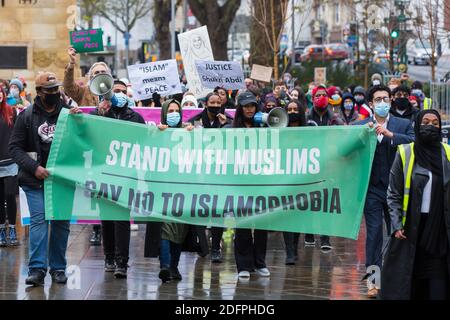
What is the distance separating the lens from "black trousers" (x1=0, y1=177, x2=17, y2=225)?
43.3 ft

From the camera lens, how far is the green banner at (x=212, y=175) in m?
9.96

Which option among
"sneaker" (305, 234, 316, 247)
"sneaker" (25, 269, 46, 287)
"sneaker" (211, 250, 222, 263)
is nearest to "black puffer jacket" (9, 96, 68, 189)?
"sneaker" (25, 269, 46, 287)

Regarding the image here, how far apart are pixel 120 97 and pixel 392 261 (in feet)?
11.1

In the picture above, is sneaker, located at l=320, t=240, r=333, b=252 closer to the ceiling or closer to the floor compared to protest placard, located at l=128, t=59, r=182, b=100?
closer to the floor

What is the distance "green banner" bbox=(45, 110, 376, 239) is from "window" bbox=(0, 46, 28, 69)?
1602cm

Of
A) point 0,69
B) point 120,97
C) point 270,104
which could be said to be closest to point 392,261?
point 120,97

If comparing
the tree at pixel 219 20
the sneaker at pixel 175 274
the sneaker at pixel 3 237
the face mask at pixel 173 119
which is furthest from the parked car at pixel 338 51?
the sneaker at pixel 175 274

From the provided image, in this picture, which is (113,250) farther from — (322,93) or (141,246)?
(322,93)

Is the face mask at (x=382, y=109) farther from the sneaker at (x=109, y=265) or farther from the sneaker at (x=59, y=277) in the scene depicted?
the sneaker at (x=59, y=277)

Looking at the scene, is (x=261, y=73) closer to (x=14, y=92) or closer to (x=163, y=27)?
(x=14, y=92)

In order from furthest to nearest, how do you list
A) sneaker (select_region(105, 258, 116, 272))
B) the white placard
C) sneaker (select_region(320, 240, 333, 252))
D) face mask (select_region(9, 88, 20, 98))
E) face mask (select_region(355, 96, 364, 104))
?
the white placard → face mask (select_region(9, 88, 20, 98)) → face mask (select_region(355, 96, 364, 104)) → sneaker (select_region(320, 240, 333, 252)) → sneaker (select_region(105, 258, 116, 272))

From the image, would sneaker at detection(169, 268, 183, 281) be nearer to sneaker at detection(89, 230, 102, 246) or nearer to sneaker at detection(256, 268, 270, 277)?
sneaker at detection(256, 268, 270, 277)

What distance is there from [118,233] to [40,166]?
3.51 ft

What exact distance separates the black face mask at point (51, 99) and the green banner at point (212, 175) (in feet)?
0.88
